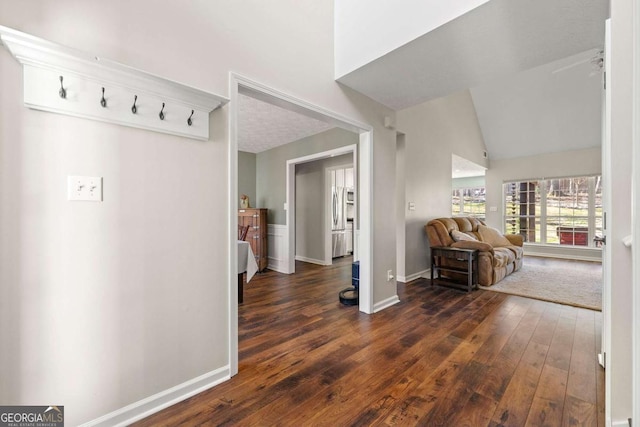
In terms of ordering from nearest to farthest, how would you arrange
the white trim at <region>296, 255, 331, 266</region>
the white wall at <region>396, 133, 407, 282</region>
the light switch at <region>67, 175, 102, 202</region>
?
1. the light switch at <region>67, 175, 102, 202</region>
2. the white wall at <region>396, 133, 407, 282</region>
3. the white trim at <region>296, 255, 331, 266</region>

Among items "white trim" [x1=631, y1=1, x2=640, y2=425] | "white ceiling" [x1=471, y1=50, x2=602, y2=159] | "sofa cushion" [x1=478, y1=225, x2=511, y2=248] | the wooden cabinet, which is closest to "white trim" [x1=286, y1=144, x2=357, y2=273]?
the wooden cabinet

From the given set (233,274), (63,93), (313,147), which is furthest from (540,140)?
(63,93)

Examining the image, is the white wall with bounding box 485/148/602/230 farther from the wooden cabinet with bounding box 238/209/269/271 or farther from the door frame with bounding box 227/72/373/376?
the wooden cabinet with bounding box 238/209/269/271

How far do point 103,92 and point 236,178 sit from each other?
0.77 metres

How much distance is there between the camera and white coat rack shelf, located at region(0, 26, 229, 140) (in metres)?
1.07

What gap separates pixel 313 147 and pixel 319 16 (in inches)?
94.4

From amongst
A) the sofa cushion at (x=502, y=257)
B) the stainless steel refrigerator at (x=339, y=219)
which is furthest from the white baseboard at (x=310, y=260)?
the sofa cushion at (x=502, y=257)

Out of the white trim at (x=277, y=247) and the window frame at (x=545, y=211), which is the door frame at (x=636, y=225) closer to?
the white trim at (x=277, y=247)

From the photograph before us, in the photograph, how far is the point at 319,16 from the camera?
7.44ft

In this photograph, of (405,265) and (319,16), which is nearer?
(319,16)

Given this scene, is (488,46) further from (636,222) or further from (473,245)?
(473,245)

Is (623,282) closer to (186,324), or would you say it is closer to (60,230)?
(186,324)

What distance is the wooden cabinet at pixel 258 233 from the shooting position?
5.03 metres

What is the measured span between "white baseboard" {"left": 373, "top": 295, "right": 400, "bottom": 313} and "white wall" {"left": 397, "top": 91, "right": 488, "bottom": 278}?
109cm
